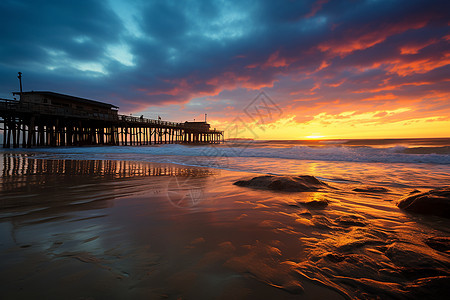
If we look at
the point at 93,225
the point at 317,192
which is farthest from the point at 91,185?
the point at 317,192

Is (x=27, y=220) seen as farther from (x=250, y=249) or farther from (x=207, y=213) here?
(x=250, y=249)

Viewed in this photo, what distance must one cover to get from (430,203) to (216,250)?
353 cm

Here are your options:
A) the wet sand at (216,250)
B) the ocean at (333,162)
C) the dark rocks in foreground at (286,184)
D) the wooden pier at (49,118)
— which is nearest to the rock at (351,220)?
the wet sand at (216,250)

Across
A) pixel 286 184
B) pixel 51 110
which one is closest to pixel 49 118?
pixel 51 110

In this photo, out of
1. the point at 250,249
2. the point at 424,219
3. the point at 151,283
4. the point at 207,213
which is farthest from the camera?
the point at 207,213

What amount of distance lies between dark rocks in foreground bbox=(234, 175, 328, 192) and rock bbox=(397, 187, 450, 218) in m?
1.71

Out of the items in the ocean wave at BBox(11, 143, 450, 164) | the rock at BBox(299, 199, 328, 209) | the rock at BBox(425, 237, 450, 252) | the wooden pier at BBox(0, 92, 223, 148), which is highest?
the wooden pier at BBox(0, 92, 223, 148)

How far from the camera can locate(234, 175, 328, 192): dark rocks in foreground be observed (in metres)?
4.61

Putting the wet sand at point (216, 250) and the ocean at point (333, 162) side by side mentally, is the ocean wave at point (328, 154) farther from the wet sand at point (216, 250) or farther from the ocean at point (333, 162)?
the wet sand at point (216, 250)

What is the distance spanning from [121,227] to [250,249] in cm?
163

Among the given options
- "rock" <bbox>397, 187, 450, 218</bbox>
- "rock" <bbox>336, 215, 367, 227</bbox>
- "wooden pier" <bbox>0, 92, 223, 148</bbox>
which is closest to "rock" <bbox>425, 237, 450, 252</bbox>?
"rock" <bbox>336, 215, 367, 227</bbox>

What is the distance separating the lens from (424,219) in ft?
9.04

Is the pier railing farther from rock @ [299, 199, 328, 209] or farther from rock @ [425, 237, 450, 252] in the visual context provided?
rock @ [425, 237, 450, 252]

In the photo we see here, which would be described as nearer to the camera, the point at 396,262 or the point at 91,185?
the point at 396,262
